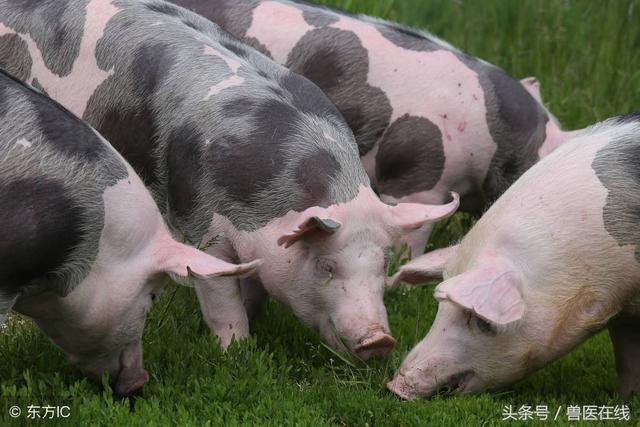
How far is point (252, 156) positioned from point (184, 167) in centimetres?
35

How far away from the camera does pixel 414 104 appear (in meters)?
7.17

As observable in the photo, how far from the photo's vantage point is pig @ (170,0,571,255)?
7129mm

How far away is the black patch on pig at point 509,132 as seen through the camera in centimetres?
722

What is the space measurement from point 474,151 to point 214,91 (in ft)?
5.66

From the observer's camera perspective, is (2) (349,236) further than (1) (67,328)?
Yes

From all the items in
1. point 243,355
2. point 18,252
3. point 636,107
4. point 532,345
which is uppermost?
point 18,252

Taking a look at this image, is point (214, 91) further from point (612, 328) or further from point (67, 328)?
point (612, 328)

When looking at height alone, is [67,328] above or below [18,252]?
below

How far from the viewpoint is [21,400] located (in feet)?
17.2

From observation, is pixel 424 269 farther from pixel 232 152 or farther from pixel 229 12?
pixel 229 12

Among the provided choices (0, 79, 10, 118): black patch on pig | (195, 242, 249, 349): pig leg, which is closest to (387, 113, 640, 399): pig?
(195, 242, 249, 349): pig leg

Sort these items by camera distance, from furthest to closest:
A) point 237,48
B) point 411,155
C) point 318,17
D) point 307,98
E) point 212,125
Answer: point 318,17, point 411,155, point 237,48, point 307,98, point 212,125

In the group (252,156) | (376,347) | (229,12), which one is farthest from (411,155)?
(376,347)

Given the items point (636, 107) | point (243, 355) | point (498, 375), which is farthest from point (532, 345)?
point (636, 107)
